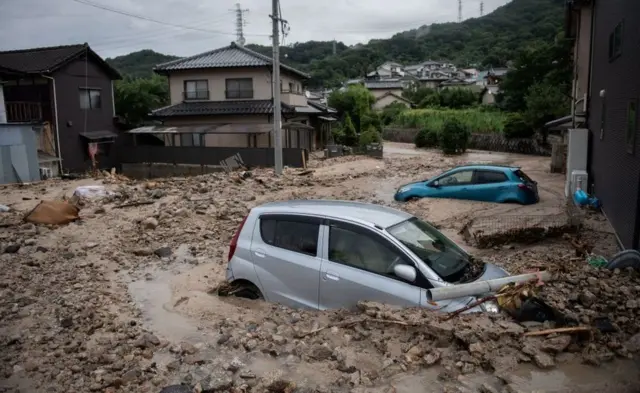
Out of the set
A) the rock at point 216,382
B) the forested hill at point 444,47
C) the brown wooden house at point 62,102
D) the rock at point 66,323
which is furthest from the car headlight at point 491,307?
the forested hill at point 444,47

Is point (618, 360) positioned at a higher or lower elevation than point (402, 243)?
lower

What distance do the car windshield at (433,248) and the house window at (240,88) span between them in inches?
1110

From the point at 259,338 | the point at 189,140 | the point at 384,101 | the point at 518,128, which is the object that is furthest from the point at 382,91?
the point at 259,338

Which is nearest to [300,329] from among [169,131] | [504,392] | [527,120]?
[504,392]

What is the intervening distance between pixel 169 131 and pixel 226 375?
28481mm

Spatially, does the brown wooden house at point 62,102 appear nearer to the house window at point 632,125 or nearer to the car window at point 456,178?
the car window at point 456,178

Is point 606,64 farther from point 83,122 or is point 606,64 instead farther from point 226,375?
point 83,122

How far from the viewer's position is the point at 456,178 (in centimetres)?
1540

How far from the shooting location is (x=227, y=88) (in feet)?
111

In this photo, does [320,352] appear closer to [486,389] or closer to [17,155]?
[486,389]

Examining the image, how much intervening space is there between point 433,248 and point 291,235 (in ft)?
5.68

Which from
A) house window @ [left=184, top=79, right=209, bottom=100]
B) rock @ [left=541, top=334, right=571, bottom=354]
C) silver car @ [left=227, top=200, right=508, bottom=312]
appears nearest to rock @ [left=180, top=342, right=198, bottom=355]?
silver car @ [left=227, top=200, right=508, bottom=312]

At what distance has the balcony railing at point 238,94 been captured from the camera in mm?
33344

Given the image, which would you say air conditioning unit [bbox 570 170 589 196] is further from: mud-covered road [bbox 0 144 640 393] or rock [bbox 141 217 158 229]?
rock [bbox 141 217 158 229]
